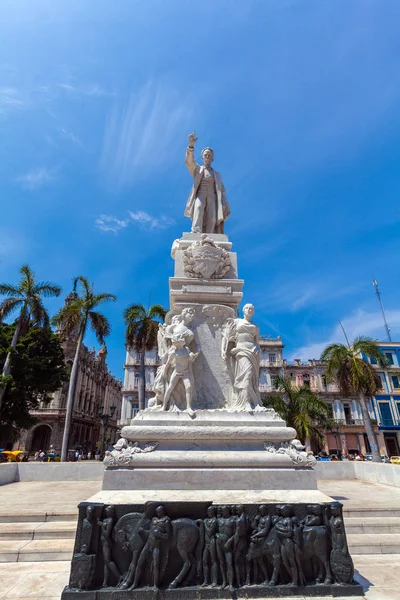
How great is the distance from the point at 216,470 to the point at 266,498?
0.71 meters

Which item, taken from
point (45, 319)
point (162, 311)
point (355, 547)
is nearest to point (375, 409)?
point (162, 311)

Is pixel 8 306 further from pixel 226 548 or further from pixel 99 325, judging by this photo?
pixel 226 548

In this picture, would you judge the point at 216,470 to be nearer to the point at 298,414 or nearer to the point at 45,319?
the point at 298,414

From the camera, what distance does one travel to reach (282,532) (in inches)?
135

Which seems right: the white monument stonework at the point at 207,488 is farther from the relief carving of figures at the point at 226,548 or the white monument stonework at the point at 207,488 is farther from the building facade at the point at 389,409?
the building facade at the point at 389,409

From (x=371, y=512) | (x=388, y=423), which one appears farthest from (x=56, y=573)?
(x=388, y=423)

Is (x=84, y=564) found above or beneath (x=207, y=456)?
beneath

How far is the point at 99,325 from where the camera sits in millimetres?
25078

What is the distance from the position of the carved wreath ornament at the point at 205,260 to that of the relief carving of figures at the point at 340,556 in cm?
435

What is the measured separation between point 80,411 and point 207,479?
2047 inches

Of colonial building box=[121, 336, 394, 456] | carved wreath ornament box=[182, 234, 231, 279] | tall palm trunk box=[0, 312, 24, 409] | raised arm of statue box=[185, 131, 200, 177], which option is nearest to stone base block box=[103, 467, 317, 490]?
carved wreath ornament box=[182, 234, 231, 279]

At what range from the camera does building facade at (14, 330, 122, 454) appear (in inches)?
1752

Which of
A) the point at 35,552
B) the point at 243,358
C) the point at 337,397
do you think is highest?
the point at 337,397

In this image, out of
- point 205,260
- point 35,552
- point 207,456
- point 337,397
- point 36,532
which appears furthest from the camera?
point 337,397
